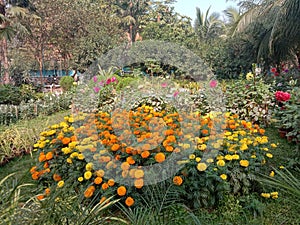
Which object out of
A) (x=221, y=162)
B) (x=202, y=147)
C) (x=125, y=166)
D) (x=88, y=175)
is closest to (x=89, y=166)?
(x=88, y=175)

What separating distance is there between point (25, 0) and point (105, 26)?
173 inches

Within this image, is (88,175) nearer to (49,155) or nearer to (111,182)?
(111,182)

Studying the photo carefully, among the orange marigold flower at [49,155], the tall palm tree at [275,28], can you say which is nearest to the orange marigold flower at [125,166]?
the orange marigold flower at [49,155]

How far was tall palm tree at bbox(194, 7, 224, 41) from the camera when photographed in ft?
70.1

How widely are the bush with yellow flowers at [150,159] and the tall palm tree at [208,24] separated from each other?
62.4 feet

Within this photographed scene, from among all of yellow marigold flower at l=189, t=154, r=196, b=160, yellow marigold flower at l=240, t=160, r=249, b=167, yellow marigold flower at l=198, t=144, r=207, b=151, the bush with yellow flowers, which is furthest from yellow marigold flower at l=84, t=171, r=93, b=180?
yellow marigold flower at l=240, t=160, r=249, b=167

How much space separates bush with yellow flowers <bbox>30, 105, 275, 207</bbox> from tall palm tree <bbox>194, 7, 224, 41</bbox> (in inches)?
749

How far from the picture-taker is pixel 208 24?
74.8 ft

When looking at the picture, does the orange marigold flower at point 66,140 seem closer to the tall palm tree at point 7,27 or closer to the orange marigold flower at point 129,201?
the orange marigold flower at point 129,201

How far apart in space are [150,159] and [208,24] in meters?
22.6

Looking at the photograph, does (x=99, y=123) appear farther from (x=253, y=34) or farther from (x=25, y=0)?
(x=25, y=0)

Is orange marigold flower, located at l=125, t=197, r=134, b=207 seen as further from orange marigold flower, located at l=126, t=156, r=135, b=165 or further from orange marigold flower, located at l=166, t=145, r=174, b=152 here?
orange marigold flower, located at l=166, t=145, r=174, b=152

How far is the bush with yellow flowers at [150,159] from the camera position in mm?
2074

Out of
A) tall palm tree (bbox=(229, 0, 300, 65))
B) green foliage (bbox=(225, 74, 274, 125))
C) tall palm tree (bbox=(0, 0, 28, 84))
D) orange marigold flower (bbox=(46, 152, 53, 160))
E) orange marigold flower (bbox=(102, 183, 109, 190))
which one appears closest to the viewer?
orange marigold flower (bbox=(102, 183, 109, 190))
